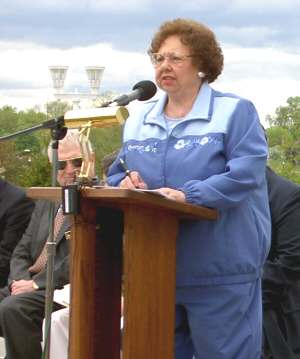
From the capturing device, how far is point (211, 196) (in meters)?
3.15

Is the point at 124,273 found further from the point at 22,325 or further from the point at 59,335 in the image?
the point at 22,325

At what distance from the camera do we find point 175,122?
11.1 feet

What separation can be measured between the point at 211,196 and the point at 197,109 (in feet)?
1.37

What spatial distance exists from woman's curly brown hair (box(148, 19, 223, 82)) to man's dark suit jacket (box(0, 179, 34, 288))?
2.72 meters

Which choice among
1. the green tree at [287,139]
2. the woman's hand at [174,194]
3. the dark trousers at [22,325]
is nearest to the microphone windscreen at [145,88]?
the woman's hand at [174,194]

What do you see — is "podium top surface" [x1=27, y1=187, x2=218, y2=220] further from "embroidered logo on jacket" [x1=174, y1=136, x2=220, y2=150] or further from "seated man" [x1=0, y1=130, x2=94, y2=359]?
"seated man" [x1=0, y1=130, x2=94, y2=359]

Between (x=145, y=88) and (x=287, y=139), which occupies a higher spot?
(x=145, y=88)

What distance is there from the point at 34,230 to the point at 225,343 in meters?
2.67

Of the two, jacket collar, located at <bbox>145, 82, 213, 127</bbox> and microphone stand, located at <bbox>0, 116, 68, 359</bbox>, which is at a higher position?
jacket collar, located at <bbox>145, 82, 213, 127</bbox>

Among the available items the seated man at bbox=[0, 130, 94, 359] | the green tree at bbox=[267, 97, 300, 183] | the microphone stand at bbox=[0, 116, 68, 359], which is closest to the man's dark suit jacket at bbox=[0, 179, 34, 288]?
the seated man at bbox=[0, 130, 94, 359]

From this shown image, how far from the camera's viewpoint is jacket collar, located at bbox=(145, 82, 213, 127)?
3.35 m

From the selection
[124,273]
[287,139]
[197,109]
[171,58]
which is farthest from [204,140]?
[287,139]

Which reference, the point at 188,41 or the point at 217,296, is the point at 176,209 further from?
the point at 188,41

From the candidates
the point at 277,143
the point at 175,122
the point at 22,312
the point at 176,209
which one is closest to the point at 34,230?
the point at 22,312
